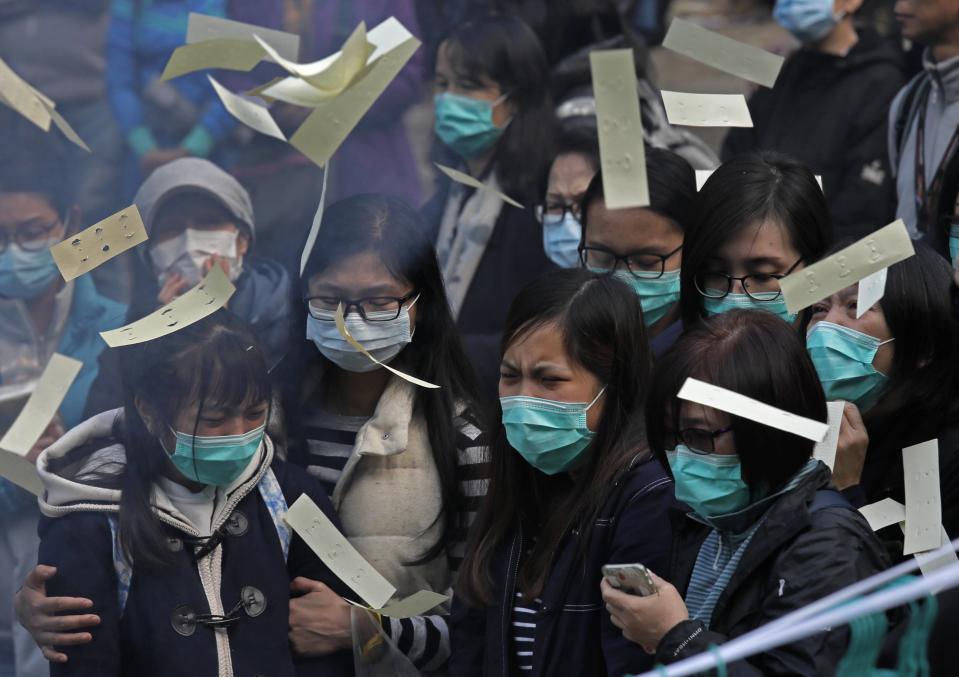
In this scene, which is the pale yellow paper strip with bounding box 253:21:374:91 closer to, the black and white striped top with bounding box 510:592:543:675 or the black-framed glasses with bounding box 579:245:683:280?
the black-framed glasses with bounding box 579:245:683:280

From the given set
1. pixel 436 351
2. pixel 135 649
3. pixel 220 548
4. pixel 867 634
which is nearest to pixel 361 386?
pixel 436 351

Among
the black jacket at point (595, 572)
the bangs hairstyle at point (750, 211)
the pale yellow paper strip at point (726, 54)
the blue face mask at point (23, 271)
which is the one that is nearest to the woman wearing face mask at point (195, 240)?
the blue face mask at point (23, 271)

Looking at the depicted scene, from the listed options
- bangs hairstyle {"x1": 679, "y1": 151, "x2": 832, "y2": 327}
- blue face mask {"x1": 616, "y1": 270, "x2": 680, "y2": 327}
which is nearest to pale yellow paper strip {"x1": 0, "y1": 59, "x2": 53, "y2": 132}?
blue face mask {"x1": 616, "y1": 270, "x2": 680, "y2": 327}

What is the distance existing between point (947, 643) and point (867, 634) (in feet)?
0.44

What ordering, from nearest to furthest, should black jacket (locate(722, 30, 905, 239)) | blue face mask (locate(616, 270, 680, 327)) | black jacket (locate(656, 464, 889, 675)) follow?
black jacket (locate(656, 464, 889, 675)) < blue face mask (locate(616, 270, 680, 327)) < black jacket (locate(722, 30, 905, 239))

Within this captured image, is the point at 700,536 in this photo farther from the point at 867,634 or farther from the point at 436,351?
the point at 436,351

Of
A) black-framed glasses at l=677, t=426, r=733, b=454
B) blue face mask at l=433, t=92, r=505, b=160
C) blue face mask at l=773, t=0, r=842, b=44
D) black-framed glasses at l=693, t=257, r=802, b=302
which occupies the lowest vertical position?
blue face mask at l=433, t=92, r=505, b=160

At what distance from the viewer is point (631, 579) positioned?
10.2 ft

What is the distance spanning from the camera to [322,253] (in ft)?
13.6

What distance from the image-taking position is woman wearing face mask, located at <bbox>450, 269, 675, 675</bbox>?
3479 millimetres

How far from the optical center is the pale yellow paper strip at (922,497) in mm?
3463

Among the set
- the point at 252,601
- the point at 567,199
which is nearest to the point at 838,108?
the point at 567,199

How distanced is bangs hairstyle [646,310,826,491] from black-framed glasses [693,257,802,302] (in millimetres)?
666

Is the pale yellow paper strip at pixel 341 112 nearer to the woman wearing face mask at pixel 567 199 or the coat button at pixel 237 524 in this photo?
the coat button at pixel 237 524
